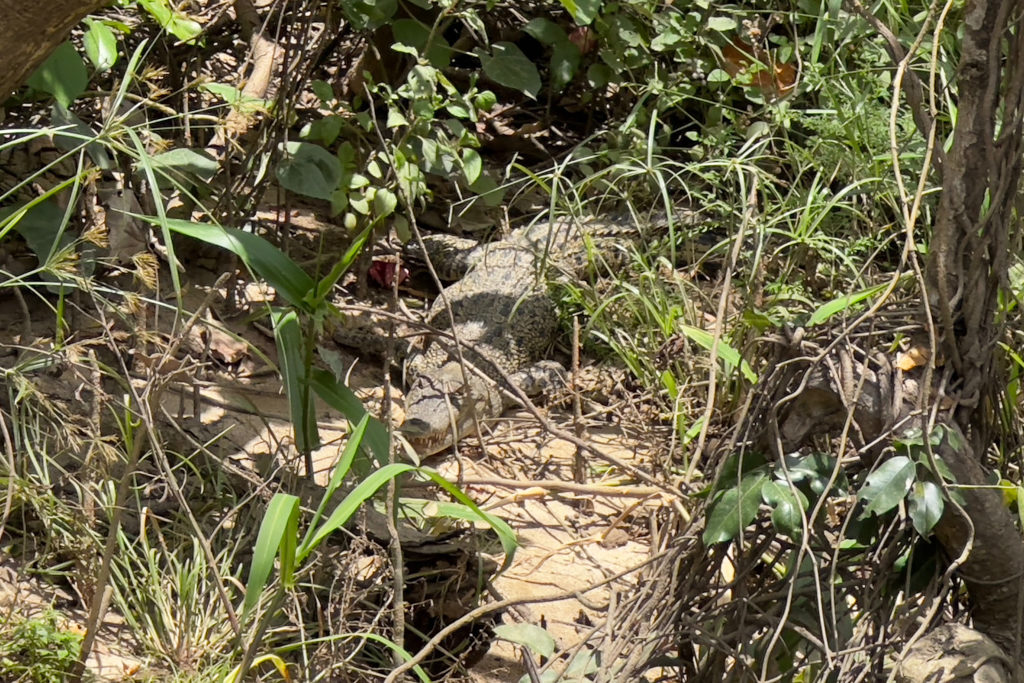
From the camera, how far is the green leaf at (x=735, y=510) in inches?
79.7

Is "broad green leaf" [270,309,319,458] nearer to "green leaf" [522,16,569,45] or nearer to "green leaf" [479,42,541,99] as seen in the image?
"green leaf" [479,42,541,99]

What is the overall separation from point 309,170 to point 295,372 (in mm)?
1892

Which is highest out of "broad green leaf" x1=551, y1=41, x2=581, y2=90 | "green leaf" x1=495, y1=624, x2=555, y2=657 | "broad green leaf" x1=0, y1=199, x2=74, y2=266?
"broad green leaf" x1=551, y1=41, x2=581, y2=90

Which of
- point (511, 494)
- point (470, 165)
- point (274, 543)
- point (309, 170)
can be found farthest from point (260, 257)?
point (470, 165)

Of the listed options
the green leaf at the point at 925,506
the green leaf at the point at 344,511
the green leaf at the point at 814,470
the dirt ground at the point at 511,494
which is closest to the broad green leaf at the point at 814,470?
the green leaf at the point at 814,470

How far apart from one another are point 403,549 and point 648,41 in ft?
10.4

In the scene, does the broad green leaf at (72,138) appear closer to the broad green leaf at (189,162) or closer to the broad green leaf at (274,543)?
the broad green leaf at (189,162)

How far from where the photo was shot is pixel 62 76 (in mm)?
2990

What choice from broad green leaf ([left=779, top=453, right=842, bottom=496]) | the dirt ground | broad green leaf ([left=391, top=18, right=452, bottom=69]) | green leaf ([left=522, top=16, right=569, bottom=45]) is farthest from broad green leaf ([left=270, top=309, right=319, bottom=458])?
green leaf ([left=522, top=16, right=569, bottom=45])

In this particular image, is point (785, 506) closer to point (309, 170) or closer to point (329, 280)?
point (329, 280)

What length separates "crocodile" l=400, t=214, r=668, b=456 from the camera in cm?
423

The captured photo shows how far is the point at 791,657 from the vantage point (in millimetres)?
2217

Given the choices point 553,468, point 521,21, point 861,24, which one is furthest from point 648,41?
point 553,468

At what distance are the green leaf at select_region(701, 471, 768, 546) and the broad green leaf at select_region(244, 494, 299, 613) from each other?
0.77 metres
